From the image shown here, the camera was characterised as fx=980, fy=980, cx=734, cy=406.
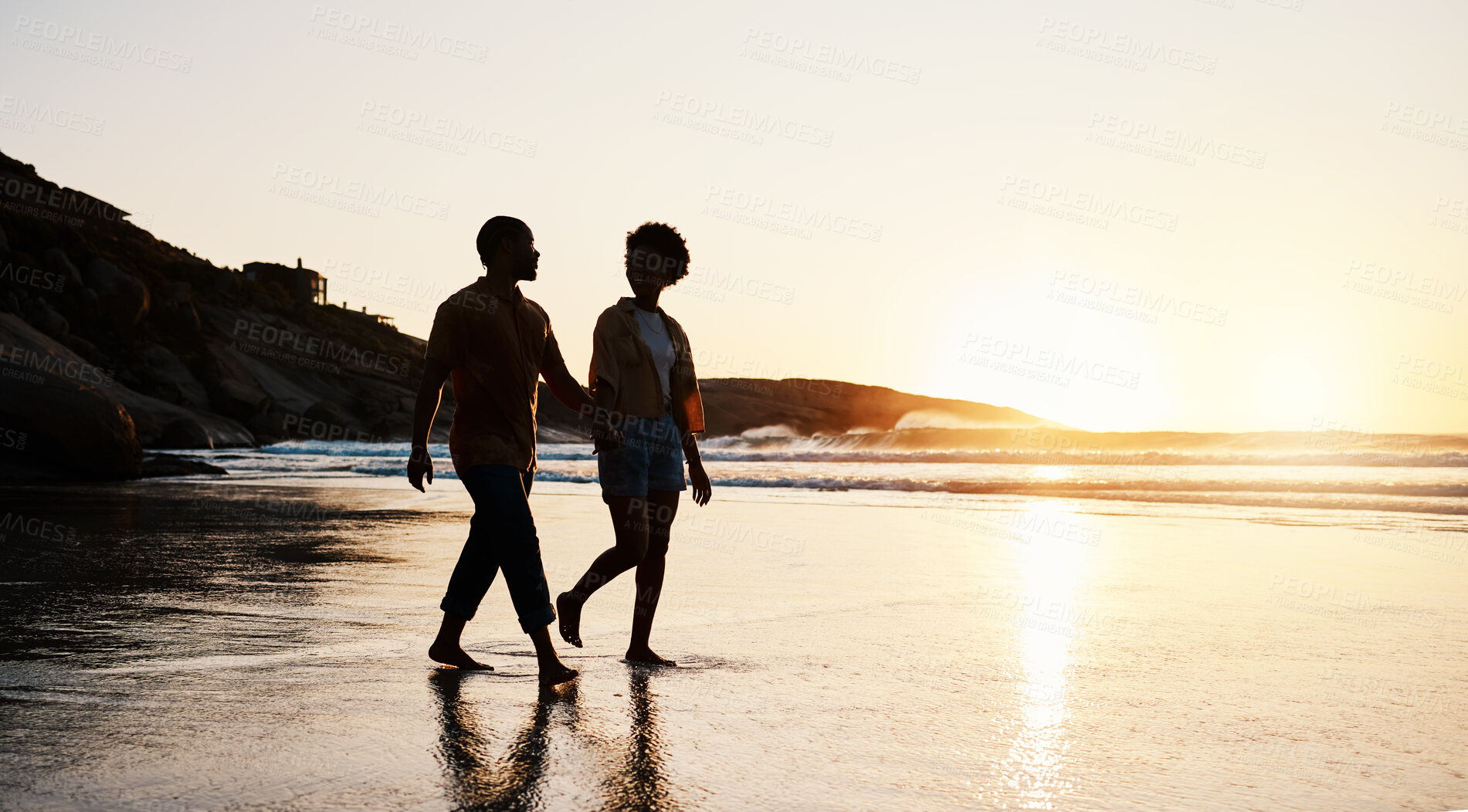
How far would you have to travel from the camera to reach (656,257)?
4137 mm

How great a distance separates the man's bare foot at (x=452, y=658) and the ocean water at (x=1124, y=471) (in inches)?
447

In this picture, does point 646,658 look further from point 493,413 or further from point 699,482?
point 493,413

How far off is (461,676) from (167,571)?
3.63 m

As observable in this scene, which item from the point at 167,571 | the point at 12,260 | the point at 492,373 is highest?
the point at 12,260

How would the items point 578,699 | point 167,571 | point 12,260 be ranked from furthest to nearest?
1. point 12,260
2. point 167,571
3. point 578,699

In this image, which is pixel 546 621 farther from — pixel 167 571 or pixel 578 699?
pixel 167 571

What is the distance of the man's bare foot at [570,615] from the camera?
4070 mm

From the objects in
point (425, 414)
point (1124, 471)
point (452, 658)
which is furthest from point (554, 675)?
point (1124, 471)

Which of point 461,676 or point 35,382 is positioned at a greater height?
point 35,382

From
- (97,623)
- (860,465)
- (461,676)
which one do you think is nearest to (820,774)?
(461,676)

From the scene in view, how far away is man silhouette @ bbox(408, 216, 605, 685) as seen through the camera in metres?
3.66

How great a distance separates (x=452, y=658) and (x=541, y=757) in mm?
1255

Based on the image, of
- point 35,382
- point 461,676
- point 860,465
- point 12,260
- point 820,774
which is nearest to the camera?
point 820,774

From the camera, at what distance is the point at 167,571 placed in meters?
6.13
